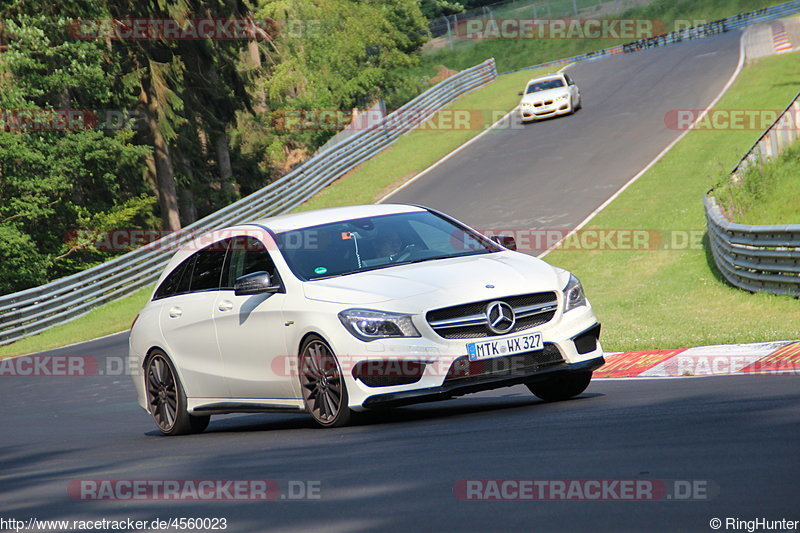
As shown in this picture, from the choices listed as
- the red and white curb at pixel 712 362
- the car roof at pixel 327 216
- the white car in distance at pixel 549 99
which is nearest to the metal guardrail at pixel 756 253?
the red and white curb at pixel 712 362

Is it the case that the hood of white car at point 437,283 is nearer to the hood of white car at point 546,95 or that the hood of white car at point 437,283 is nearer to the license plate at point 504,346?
the license plate at point 504,346

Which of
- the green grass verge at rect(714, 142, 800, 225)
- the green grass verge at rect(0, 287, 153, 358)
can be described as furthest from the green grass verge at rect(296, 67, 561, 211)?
the green grass verge at rect(714, 142, 800, 225)

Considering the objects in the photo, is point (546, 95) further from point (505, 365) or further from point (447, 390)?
point (447, 390)

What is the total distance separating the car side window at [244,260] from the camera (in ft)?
32.4

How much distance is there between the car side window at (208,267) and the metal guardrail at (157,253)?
21.0 meters

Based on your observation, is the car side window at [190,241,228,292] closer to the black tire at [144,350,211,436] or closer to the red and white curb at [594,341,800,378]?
the black tire at [144,350,211,436]

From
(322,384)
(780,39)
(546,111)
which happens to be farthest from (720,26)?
(322,384)

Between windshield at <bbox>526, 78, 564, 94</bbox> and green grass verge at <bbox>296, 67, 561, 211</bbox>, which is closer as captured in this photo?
green grass verge at <bbox>296, 67, 561, 211</bbox>

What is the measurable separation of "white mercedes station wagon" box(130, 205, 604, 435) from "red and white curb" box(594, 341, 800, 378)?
6.61 ft

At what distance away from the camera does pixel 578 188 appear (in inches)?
1241

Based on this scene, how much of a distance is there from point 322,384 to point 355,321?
654mm

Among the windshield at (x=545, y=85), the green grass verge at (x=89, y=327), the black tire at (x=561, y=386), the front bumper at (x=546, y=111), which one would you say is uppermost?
the windshield at (x=545, y=85)

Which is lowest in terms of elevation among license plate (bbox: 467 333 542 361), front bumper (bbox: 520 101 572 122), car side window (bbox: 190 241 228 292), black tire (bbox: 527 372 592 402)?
front bumper (bbox: 520 101 572 122)

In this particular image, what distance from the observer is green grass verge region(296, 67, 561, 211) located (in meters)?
37.8
